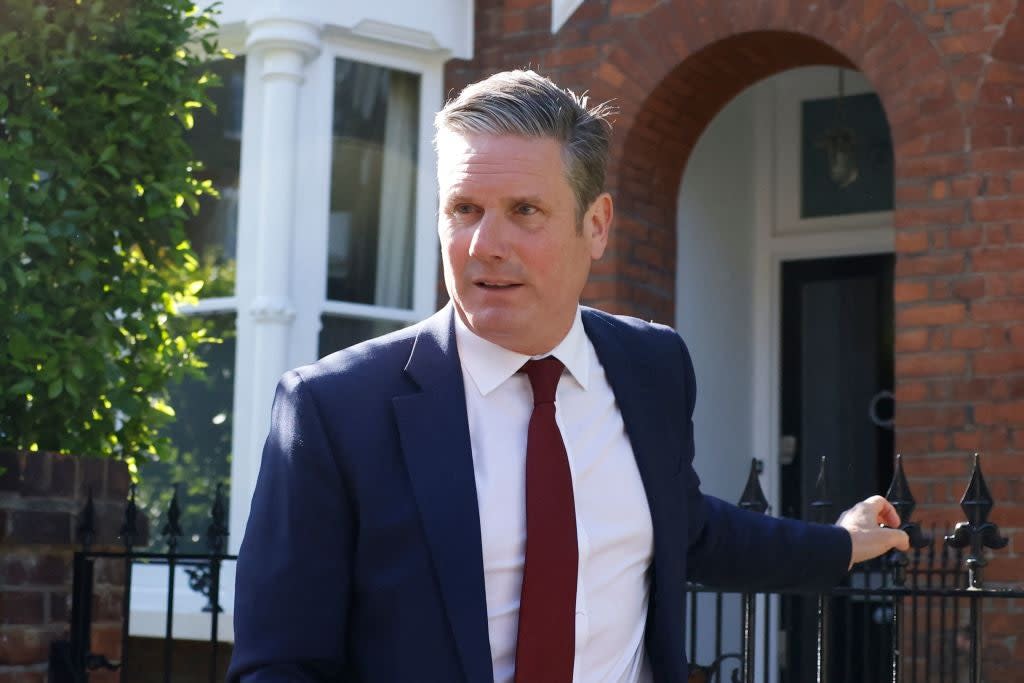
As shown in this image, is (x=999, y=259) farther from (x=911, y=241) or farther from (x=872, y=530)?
(x=872, y=530)

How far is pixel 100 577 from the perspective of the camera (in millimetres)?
4453

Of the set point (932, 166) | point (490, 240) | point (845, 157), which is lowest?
point (490, 240)

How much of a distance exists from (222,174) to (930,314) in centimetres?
350

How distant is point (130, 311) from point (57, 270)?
300 millimetres

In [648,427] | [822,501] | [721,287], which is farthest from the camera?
[721,287]

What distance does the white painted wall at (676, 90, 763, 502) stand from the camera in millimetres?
8094

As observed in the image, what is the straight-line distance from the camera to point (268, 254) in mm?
7066

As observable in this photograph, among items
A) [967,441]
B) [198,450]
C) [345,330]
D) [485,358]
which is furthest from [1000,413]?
[485,358]

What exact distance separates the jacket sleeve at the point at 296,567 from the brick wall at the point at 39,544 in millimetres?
2034

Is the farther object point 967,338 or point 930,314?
point 930,314

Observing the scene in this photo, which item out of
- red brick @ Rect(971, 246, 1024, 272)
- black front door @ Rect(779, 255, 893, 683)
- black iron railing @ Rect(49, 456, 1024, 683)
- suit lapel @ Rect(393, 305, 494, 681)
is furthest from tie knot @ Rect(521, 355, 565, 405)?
black front door @ Rect(779, 255, 893, 683)

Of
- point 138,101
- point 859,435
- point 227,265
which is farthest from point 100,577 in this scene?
point 859,435

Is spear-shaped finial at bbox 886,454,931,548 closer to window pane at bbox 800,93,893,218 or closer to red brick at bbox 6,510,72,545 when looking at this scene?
red brick at bbox 6,510,72,545

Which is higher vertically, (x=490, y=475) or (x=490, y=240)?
(x=490, y=240)
